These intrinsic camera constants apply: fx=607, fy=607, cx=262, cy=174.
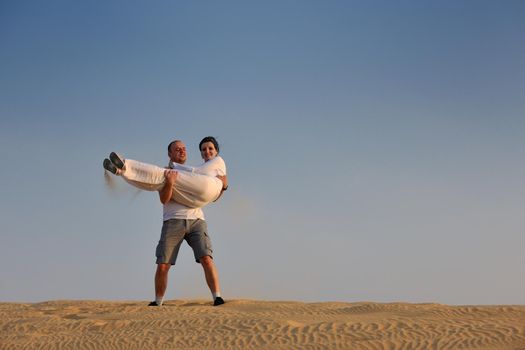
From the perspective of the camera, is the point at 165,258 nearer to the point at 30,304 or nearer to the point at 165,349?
the point at 165,349

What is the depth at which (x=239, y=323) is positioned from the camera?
227 inches

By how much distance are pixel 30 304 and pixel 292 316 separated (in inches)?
235

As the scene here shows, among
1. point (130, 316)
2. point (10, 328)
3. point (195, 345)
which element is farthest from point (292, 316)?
point (10, 328)

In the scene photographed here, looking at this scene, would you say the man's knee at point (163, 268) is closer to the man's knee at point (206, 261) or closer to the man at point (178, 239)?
the man at point (178, 239)

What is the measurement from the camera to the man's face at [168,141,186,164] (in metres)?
8.22

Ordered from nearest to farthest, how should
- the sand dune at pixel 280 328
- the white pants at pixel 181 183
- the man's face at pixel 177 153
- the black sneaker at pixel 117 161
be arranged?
the sand dune at pixel 280 328 < the black sneaker at pixel 117 161 < the white pants at pixel 181 183 < the man's face at pixel 177 153

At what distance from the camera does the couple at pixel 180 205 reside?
299 inches

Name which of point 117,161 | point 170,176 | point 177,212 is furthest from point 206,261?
point 117,161

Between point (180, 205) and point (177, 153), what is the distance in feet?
2.51

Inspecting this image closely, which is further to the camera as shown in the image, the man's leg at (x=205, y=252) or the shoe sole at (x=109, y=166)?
the man's leg at (x=205, y=252)

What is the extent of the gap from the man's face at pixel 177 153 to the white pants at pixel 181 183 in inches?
15.0

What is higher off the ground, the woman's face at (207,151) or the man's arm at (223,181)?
the woman's face at (207,151)

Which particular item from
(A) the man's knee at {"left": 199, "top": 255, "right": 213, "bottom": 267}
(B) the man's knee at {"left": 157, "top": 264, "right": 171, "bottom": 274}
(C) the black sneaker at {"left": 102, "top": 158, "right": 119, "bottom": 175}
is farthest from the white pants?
(B) the man's knee at {"left": 157, "top": 264, "right": 171, "bottom": 274}

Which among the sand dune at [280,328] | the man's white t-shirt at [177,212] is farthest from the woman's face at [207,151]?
the sand dune at [280,328]
